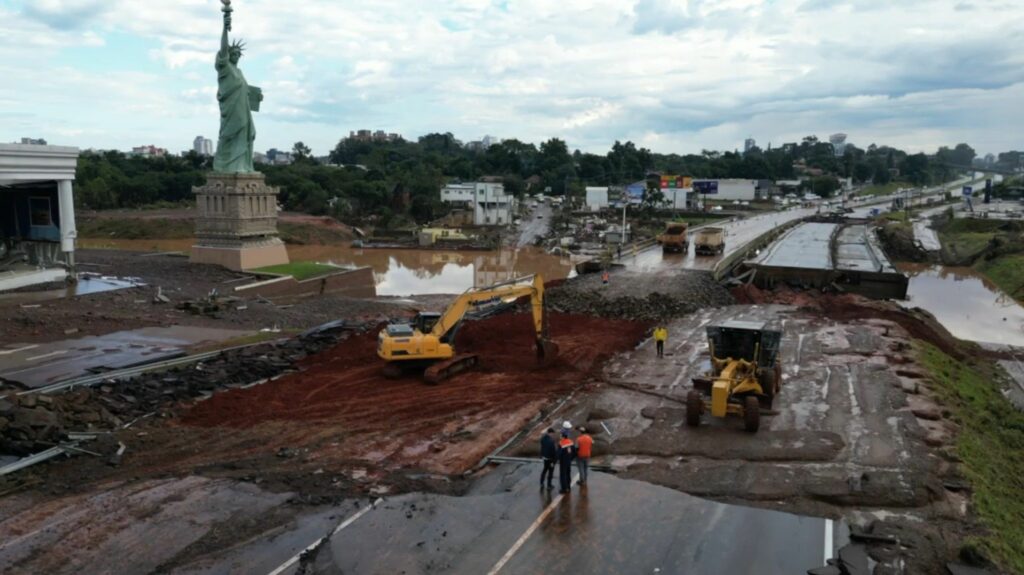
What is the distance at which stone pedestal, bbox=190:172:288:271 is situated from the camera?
1766 inches

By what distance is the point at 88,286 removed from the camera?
118 feet

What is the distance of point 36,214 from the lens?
124 feet

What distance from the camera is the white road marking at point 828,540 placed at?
430 inches

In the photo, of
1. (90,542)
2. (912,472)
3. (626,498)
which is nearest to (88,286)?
(90,542)

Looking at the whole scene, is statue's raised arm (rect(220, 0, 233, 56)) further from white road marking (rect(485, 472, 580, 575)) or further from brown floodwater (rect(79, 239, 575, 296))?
white road marking (rect(485, 472, 580, 575))

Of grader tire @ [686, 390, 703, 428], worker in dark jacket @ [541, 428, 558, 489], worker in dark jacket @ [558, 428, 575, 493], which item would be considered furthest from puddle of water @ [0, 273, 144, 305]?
grader tire @ [686, 390, 703, 428]

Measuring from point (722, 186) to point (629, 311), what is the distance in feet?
372

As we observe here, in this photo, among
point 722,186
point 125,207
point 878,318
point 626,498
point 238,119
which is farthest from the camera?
point 722,186

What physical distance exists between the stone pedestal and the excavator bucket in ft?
92.4

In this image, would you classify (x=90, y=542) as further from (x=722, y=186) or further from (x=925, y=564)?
(x=722, y=186)

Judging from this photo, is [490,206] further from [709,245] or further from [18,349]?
[18,349]

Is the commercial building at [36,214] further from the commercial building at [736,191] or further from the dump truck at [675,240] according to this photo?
the commercial building at [736,191]

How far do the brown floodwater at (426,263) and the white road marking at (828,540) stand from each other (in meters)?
38.7

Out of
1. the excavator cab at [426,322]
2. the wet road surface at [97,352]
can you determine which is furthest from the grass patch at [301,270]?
the excavator cab at [426,322]
